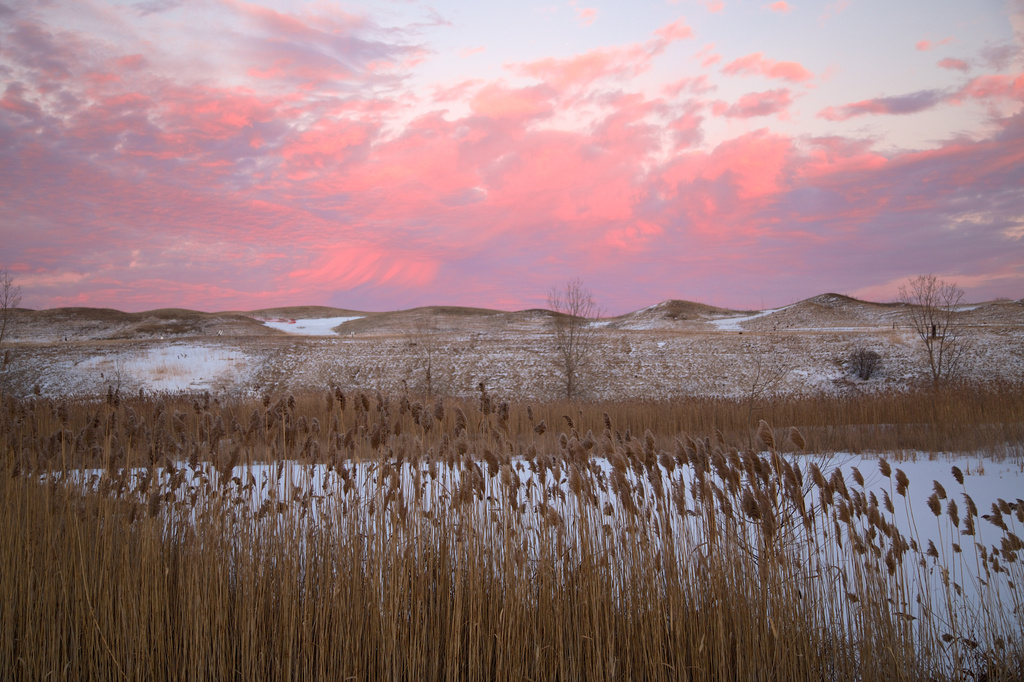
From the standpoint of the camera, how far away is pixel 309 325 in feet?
207

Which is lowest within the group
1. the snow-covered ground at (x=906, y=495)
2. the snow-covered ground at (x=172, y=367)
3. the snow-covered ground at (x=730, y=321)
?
the snow-covered ground at (x=906, y=495)

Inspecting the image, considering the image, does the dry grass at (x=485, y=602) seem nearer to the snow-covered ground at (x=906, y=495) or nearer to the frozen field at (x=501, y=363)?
the snow-covered ground at (x=906, y=495)

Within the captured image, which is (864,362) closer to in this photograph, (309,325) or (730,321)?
(730,321)

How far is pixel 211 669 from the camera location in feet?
8.61

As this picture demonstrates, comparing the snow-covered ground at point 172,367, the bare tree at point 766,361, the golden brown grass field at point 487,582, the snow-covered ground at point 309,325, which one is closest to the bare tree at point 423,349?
the snow-covered ground at point 172,367

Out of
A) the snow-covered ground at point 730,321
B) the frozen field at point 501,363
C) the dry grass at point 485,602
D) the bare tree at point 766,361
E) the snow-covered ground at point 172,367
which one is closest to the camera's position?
the dry grass at point 485,602

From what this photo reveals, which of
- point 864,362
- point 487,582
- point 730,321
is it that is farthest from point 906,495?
point 730,321

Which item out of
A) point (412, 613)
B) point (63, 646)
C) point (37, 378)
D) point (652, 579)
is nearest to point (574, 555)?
point (652, 579)

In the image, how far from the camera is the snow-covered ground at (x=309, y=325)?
180 ft

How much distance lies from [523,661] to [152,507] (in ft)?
7.19

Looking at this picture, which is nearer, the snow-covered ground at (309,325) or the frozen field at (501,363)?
the frozen field at (501,363)

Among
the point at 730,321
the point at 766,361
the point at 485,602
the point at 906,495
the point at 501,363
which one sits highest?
the point at 730,321

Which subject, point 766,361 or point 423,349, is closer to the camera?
point 766,361

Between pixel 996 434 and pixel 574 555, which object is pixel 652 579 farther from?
pixel 996 434
